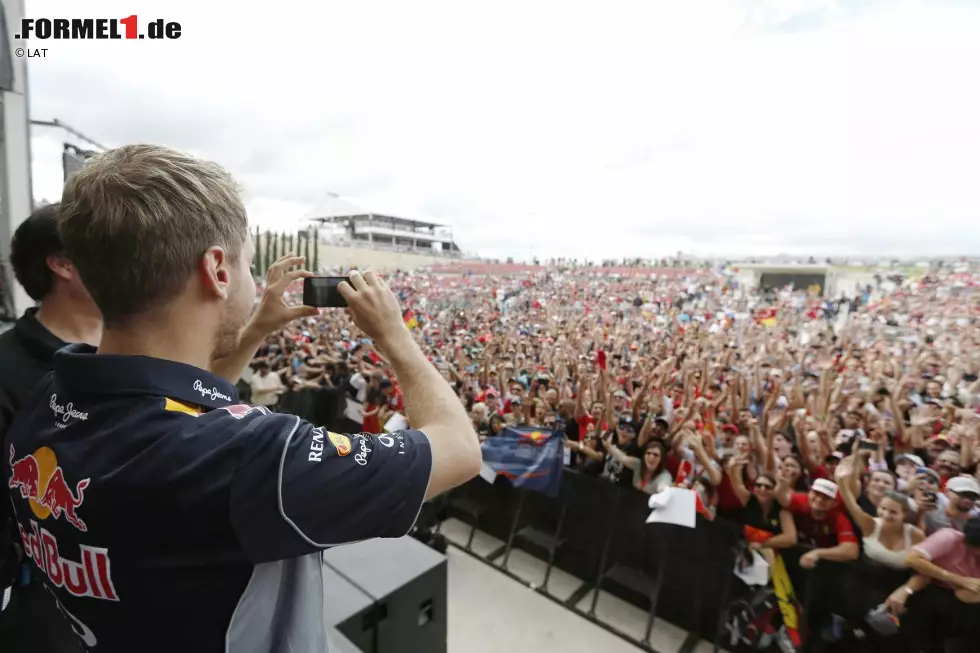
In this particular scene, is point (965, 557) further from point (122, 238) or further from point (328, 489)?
point (122, 238)

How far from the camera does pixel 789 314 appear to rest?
6.47m

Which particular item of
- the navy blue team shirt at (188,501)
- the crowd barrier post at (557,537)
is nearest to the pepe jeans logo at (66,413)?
the navy blue team shirt at (188,501)

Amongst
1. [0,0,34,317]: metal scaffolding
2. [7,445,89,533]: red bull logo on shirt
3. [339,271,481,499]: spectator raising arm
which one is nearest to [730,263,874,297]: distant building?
[339,271,481,499]: spectator raising arm

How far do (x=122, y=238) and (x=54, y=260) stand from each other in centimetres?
88

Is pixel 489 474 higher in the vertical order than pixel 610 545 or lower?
higher

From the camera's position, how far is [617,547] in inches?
151

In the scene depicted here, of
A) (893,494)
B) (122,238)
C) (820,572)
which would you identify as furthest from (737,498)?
(122,238)

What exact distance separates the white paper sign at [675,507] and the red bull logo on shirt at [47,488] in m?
3.31

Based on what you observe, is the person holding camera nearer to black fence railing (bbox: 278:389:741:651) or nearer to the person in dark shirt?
the person in dark shirt

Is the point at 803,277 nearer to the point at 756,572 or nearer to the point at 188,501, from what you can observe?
the point at 756,572

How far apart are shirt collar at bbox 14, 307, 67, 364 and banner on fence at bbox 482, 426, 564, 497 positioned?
3490 mm

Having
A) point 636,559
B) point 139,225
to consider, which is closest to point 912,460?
point 636,559

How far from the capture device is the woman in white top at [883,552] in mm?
2668

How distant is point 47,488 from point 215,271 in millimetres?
325
